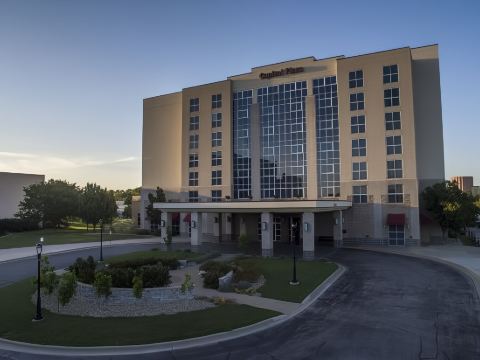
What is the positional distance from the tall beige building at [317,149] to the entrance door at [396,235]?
107 mm

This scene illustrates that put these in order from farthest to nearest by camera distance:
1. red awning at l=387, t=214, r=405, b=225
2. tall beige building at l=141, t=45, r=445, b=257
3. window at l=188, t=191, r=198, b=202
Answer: window at l=188, t=191, r=198, b=202
tall beige building at l=141, t=45, r=445, b=257
red awning at l=387, t=214, r=405, b=225

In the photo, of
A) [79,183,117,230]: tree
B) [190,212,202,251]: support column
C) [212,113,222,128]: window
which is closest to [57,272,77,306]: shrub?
[190,212,202,251]: support column

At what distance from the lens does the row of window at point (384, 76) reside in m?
42.5

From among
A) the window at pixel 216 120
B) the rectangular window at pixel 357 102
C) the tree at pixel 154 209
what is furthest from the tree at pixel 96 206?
the rectangular window at pixel 357 102

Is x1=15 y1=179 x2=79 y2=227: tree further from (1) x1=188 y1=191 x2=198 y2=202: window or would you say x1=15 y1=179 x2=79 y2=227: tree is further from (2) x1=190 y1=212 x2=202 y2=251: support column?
(2) x1=190 y1=212 x2=202 y2=251: support column

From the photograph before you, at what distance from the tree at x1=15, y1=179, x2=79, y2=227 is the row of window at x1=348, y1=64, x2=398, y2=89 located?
52854mm

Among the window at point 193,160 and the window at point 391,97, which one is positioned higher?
the window at point 391,97

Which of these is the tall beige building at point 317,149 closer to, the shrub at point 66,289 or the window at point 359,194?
the window at point 359,194

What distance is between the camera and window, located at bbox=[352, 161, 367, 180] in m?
43.2

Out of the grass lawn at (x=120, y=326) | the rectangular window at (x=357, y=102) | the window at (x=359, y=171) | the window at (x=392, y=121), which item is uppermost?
the rectangular window at (x=357, y=102)

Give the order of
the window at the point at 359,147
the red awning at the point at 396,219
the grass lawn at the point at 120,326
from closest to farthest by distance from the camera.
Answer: the grass lawn at the point at 120,326
the red awning at the point at 396,219
the window at the point at 359,147

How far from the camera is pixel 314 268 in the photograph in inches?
1055

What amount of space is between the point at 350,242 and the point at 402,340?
101 feet

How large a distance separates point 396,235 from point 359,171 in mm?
8482
